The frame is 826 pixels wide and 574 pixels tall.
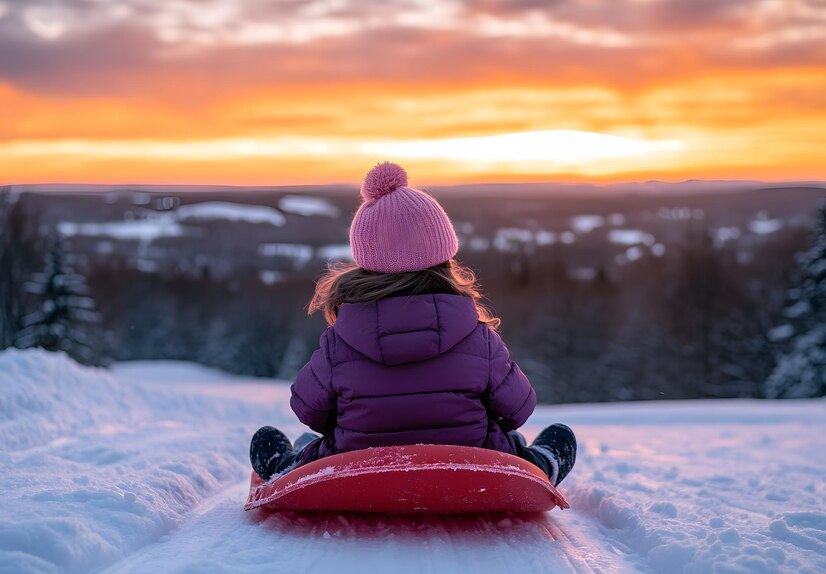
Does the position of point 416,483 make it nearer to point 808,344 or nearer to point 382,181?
point 382,181

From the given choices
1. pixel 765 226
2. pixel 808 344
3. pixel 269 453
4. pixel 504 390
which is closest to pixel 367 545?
pixel 504 390

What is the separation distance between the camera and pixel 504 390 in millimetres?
3080

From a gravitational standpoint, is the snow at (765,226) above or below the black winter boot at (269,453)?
below

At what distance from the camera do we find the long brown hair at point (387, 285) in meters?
3.11

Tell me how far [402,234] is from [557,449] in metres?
1.27

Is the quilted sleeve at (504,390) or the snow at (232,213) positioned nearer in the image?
the quilted sleeve at (504,390)

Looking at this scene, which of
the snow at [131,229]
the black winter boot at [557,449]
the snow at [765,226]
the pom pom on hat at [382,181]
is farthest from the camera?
the snow at [131,229]

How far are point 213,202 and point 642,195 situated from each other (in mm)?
56874

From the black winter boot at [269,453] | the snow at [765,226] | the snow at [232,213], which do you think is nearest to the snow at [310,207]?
the snow at [232,213]

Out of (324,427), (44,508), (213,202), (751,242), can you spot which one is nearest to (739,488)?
(324,427)

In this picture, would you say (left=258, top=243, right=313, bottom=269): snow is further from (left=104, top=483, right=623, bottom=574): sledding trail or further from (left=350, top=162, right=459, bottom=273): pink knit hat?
(left=104, top=483, right=623, bottom=574): sledding trail

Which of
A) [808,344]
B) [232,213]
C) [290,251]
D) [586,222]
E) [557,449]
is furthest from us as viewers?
[232,213]

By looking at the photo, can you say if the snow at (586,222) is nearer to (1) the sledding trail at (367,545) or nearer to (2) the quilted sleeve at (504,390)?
(2) the quilted sleeve at (504,390)

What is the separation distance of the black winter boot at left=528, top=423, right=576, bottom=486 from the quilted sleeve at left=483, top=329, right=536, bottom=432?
16.6 inches
